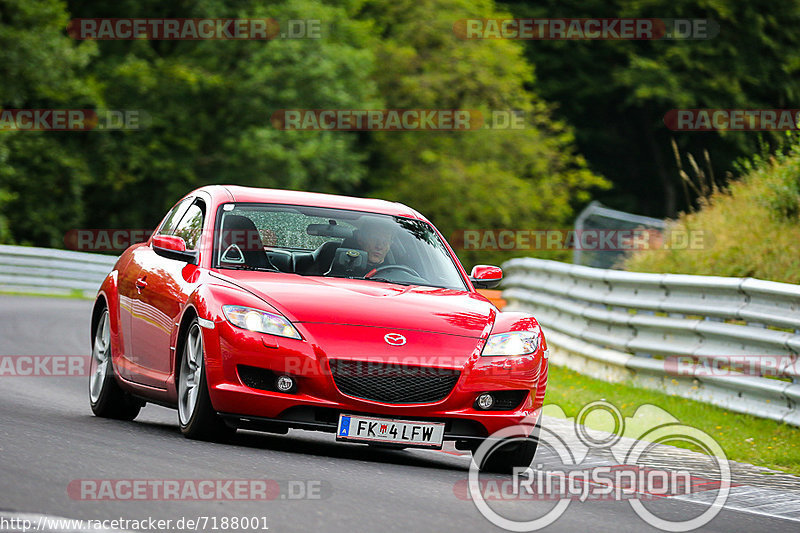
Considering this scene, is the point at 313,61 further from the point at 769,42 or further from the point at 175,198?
the point at 769,42

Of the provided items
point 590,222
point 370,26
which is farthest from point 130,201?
point 590,222

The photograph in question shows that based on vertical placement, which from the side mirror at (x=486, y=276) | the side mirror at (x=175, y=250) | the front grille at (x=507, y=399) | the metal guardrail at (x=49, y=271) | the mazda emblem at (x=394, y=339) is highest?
the side mirror at (x=175, y=250)

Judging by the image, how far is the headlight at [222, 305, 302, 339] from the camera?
7.85 m

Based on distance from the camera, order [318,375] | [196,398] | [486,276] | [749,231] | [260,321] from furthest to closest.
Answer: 1. [749,231]
2. [486,276]
3. [196,398]
4. [260,321]
5. [318,375]

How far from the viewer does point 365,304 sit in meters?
8.19

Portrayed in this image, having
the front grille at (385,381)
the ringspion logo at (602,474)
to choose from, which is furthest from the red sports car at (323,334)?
the ringspion logo at (602,474)

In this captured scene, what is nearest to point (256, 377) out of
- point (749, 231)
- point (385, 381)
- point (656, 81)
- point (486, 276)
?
point (385, 381)

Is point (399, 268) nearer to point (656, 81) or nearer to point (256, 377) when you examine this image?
point (256, 377)

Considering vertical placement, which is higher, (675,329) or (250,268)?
(250,268)

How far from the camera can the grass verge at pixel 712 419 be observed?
991cm

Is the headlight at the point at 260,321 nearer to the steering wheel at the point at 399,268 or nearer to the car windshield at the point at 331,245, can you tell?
the car windshield at the point at 331,245

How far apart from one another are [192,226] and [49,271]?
20110 millimetres

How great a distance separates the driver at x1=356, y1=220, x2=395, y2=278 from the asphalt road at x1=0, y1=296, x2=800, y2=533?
1.20m

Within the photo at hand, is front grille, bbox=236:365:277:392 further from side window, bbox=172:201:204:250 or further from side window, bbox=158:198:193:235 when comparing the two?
side window, bbox=158:198:193:235
